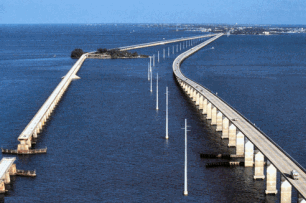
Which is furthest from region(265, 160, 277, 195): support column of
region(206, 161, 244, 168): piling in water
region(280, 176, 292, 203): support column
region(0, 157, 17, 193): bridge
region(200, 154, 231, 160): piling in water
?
region(0, 157, 17, 193): bridge

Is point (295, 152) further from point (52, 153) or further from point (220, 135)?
point (52, 153)

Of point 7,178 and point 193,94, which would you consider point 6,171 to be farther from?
point 193,94

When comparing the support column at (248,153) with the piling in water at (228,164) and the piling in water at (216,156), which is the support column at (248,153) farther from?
the piling in water at (216,156)

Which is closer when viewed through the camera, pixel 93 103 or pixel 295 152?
pixel 295 152

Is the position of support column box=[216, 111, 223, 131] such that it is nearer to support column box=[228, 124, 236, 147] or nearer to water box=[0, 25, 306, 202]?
water box=[0, 25, 306, 202]

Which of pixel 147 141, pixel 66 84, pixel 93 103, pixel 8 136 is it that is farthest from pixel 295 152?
pixel 66 84
